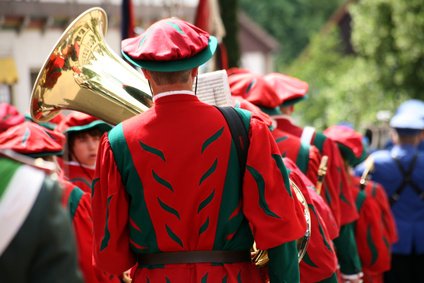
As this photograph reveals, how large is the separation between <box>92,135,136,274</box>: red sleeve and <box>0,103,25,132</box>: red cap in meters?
2.31

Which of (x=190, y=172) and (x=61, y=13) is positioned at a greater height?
(x=190, y=172)

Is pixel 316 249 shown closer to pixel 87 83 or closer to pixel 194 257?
pixel 194 257

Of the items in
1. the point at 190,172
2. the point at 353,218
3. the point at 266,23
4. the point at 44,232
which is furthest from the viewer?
the point at 266,23

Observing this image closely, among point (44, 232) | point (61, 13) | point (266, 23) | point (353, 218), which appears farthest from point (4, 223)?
point (266, 23)

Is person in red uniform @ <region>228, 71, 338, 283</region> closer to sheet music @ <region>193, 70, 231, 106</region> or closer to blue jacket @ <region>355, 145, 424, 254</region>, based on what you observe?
sheet music @ <region>193, 70, 231, 106</region>

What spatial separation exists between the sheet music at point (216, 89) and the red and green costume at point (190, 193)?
0.60 metres

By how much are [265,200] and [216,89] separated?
83 cm

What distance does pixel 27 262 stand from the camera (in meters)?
2.15

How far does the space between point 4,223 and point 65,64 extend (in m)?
1.95

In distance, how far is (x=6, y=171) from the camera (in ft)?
7.29

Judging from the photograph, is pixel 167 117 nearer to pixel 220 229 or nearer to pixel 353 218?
→ pixel 220 229

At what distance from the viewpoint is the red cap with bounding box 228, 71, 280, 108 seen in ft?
16.0

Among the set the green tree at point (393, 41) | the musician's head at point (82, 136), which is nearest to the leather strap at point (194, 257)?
the musician's head at point (82, 136)

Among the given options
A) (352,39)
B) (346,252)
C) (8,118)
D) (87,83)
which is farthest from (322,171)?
(352,39)
